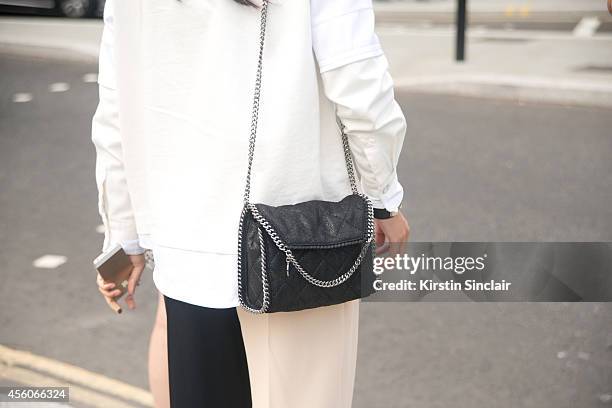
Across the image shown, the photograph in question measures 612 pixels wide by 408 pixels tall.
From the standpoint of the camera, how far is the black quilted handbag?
1.73 metres

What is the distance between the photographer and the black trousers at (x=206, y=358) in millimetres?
1888

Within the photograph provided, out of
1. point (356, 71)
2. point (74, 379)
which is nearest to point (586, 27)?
point (74, 379)

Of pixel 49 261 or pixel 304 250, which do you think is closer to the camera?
pixel 304 250

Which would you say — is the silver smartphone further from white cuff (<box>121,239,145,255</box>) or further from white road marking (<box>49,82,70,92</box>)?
white road marking (<box>49,82,70,92</box>)

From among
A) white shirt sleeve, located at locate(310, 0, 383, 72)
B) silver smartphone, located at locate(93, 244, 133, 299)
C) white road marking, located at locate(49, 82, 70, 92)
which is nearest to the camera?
white shirt sleeve, located at locate(310, 0, 383, 72)

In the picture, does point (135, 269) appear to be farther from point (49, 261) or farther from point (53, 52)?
point (53, 52)

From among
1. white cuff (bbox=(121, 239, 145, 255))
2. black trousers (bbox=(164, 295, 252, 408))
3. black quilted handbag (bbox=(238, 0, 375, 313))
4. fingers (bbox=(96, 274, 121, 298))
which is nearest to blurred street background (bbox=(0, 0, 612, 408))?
fingers (bbox=(96, 274, 121, 298))

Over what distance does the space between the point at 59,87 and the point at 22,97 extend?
52 centimetres

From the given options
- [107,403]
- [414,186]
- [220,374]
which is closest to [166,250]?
[220,374]

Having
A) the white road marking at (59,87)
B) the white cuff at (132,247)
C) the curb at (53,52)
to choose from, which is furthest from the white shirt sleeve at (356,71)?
the curb at (53,52)

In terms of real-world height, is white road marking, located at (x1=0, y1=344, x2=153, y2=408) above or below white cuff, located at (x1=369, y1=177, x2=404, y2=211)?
below

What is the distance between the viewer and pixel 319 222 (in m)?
1.76

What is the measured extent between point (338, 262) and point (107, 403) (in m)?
1.82

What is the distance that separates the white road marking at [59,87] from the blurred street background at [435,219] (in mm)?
13
